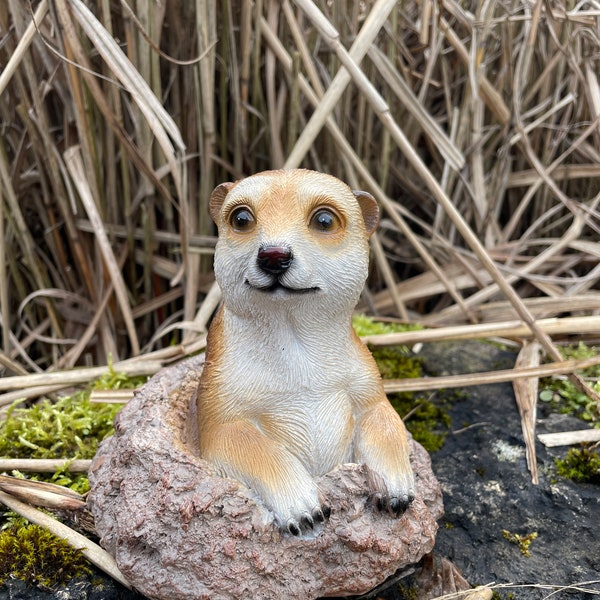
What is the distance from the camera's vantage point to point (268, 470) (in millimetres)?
1587

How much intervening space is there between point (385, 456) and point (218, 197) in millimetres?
790

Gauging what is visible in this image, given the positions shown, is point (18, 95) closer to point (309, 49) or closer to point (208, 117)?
point (208, 117)

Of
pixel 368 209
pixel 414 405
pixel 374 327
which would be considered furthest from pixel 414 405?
pixel 368 209

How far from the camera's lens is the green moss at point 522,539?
1.82m

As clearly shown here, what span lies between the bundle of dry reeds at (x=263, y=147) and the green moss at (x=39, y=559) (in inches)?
38.4

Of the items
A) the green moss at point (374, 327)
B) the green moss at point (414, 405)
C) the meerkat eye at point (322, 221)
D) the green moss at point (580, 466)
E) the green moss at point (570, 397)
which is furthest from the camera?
the green moss at point (374, 327)

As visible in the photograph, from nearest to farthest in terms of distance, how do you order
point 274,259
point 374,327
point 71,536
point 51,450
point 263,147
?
point 274,259
point 71,536
point 51,450
point 374,327
point 263,147

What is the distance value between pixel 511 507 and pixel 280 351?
868mm

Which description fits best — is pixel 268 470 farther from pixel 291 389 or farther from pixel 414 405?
pixel 414 405

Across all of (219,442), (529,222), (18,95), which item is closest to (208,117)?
(18,95)

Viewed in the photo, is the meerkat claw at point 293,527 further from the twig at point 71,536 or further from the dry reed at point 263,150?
the dry reed at point 263,150

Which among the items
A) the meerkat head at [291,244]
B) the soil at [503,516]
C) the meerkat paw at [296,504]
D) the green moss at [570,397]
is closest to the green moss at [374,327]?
the soil at [503,516]

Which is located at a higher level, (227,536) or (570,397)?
(227,536)

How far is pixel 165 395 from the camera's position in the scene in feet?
6.23
